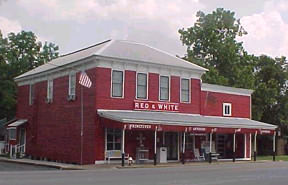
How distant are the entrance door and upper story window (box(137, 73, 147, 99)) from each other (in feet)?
12.3

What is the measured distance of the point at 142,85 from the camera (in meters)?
33.4

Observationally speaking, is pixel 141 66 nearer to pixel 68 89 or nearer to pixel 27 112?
pixel 68 89

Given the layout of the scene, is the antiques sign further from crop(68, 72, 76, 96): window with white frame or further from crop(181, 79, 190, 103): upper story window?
crop(68, 72, 76, 96): window with white frame

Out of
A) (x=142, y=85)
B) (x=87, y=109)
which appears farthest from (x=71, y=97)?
(x=142, y=85)

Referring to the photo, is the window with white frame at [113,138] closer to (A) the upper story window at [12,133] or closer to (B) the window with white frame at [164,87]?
(B) the window with white frame at [164,87]

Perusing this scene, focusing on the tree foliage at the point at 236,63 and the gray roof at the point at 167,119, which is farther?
the tree foliage at the point at 236,63

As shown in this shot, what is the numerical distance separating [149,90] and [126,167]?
24.0 feet

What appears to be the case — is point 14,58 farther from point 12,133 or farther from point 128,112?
point 128,112

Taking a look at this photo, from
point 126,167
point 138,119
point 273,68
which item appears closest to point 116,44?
point 138,119

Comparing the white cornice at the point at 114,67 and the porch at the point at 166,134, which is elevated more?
the white cornice at the point at 114,67

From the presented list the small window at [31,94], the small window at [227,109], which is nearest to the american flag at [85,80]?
the small window at [31,94]

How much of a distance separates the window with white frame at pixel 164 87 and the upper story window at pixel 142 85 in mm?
1491

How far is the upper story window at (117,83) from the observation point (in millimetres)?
32000

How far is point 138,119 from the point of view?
29.3 m
